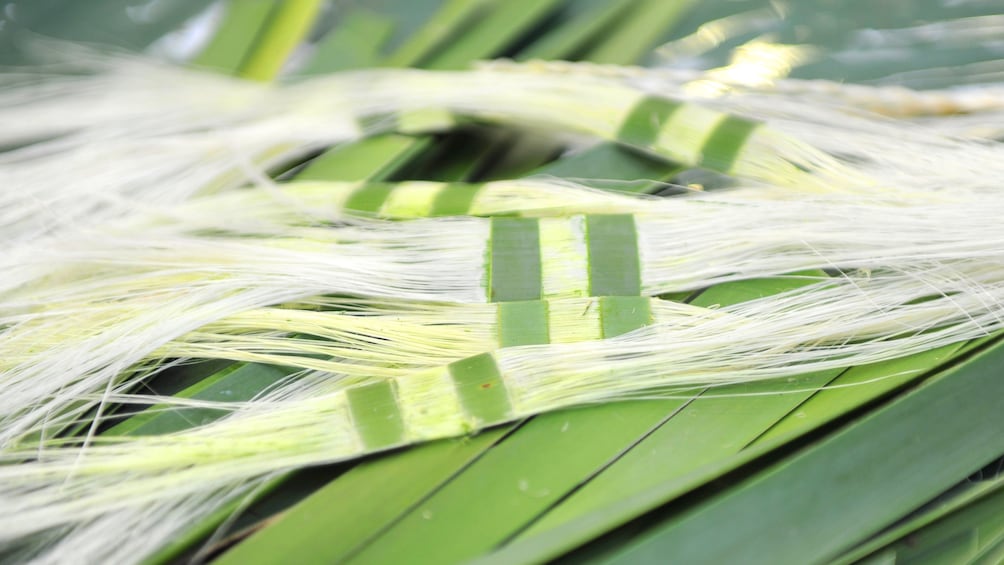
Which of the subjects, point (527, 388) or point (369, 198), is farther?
point (369, 198)

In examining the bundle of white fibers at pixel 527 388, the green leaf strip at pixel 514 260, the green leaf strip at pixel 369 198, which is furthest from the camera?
the green leaf strip at pixel 369 198

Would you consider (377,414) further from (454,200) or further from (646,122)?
(646,122)

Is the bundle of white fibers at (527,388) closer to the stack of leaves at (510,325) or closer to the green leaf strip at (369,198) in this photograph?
the stack of leaves at (510,325)

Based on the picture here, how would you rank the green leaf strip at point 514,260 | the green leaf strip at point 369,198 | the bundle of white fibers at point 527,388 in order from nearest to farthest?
the bundle of white fibers at point 527,388, the green leaf strip at point 514,260, the green leaf strip at point 369,198

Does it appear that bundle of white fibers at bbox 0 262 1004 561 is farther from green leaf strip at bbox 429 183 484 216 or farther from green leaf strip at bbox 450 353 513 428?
green leaf strip at bbox 429 183 484 216

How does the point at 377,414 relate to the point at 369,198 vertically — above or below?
below

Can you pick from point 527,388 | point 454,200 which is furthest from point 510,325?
point 454,200

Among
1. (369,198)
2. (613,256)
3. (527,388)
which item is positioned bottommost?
(527,388)

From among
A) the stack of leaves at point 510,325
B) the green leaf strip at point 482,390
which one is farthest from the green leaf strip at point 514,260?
the green leaf strip at point 482,390

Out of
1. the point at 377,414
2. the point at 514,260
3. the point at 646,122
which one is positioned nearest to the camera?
the point at 377,414
